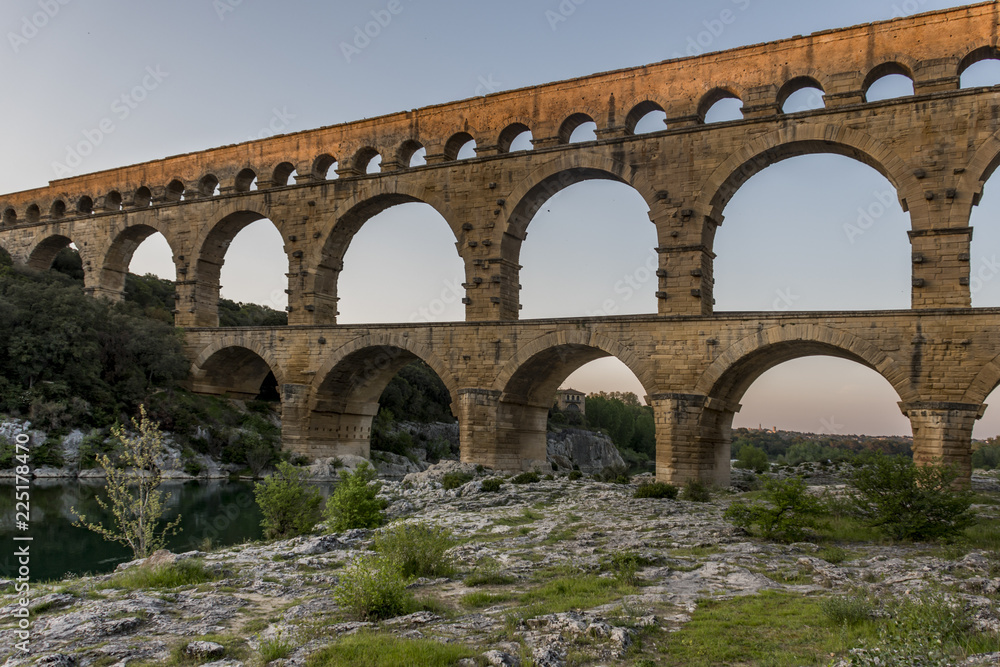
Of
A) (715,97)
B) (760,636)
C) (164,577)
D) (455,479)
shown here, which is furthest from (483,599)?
(715,97)

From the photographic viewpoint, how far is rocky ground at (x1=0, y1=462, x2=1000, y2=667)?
229 inches

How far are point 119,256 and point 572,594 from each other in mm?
29124

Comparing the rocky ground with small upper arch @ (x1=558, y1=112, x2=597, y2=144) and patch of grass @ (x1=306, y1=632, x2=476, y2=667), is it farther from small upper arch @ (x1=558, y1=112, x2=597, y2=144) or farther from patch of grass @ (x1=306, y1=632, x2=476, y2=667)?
small upper arch @ (x1=558, y1=112, x2=597, y2=144)

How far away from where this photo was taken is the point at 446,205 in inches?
928

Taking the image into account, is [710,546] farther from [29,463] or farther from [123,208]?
[123,208]

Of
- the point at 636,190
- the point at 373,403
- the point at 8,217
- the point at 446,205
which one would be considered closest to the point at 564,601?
the point at 636,190

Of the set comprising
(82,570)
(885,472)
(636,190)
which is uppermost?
(636,190)

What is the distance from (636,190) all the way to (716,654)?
16881 millimetres

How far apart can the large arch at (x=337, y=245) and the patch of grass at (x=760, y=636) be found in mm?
19315

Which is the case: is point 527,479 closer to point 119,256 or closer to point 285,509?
point 285,509

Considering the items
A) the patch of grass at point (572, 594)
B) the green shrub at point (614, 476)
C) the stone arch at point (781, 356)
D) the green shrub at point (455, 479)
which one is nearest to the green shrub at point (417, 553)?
the patch of grass at point (572, 594)

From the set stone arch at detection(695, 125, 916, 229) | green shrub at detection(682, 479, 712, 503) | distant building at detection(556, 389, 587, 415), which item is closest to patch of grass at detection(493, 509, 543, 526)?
green shrub at detection(682, 479, 712, 503)

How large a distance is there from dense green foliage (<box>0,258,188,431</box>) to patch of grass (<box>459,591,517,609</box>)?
2176cm

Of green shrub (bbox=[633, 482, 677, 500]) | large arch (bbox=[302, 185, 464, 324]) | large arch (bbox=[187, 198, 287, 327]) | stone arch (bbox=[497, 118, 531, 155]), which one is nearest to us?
green shrub (bbox=[633, 482, 677, 500])
